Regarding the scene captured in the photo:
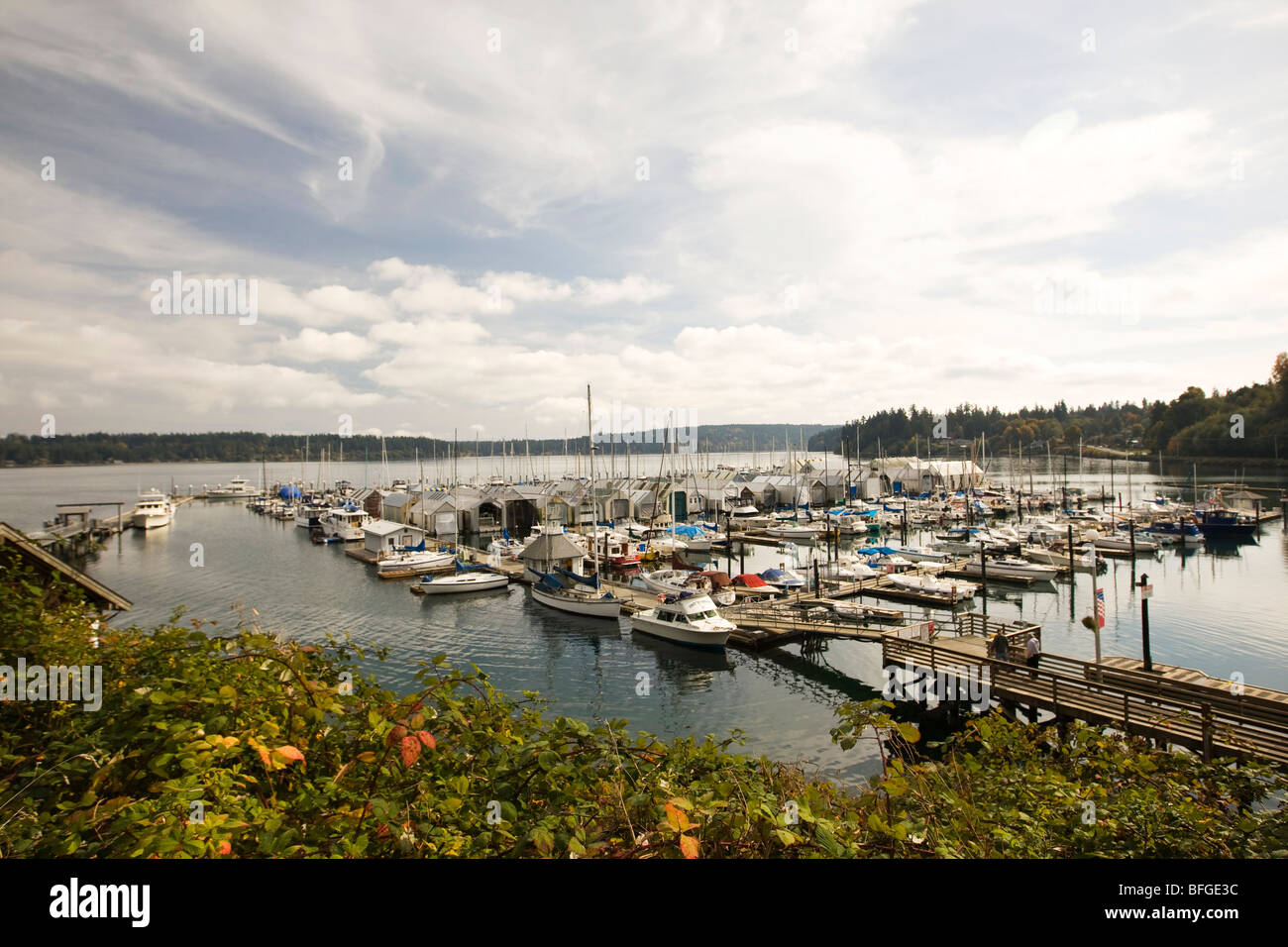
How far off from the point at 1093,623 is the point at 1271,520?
5788 centimetres

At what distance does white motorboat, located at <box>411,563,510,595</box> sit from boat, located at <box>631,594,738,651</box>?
40.8 feet

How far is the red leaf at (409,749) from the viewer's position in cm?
236

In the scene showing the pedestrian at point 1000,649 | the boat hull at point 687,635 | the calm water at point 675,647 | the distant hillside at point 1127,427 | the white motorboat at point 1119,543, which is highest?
the distant hillside at point 1127,427

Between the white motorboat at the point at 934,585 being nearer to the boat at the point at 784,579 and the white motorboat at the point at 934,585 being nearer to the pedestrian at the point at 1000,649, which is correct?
the boat at the point at 784,579

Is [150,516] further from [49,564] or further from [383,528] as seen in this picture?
[49,564]

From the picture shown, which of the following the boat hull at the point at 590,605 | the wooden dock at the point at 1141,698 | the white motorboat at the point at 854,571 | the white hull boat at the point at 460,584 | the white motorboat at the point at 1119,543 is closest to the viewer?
the wooden dock at the point at 1141,698

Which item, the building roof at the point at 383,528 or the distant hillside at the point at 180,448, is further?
the building roof at the point at 383,528

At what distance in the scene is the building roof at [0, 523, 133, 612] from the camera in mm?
6956

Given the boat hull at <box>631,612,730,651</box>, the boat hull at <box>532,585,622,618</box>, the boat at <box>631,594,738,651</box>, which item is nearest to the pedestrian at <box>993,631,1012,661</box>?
the boat at <box>631,594,738,651</box>

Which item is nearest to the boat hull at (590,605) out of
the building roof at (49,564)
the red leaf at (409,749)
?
the building roof at (49,564)

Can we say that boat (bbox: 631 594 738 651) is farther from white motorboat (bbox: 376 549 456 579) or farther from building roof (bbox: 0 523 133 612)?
white motorboat (bbox: 376 549 456 579)

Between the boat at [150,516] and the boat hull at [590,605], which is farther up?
the boat at [150,516]

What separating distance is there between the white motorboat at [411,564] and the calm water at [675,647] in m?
1.05
